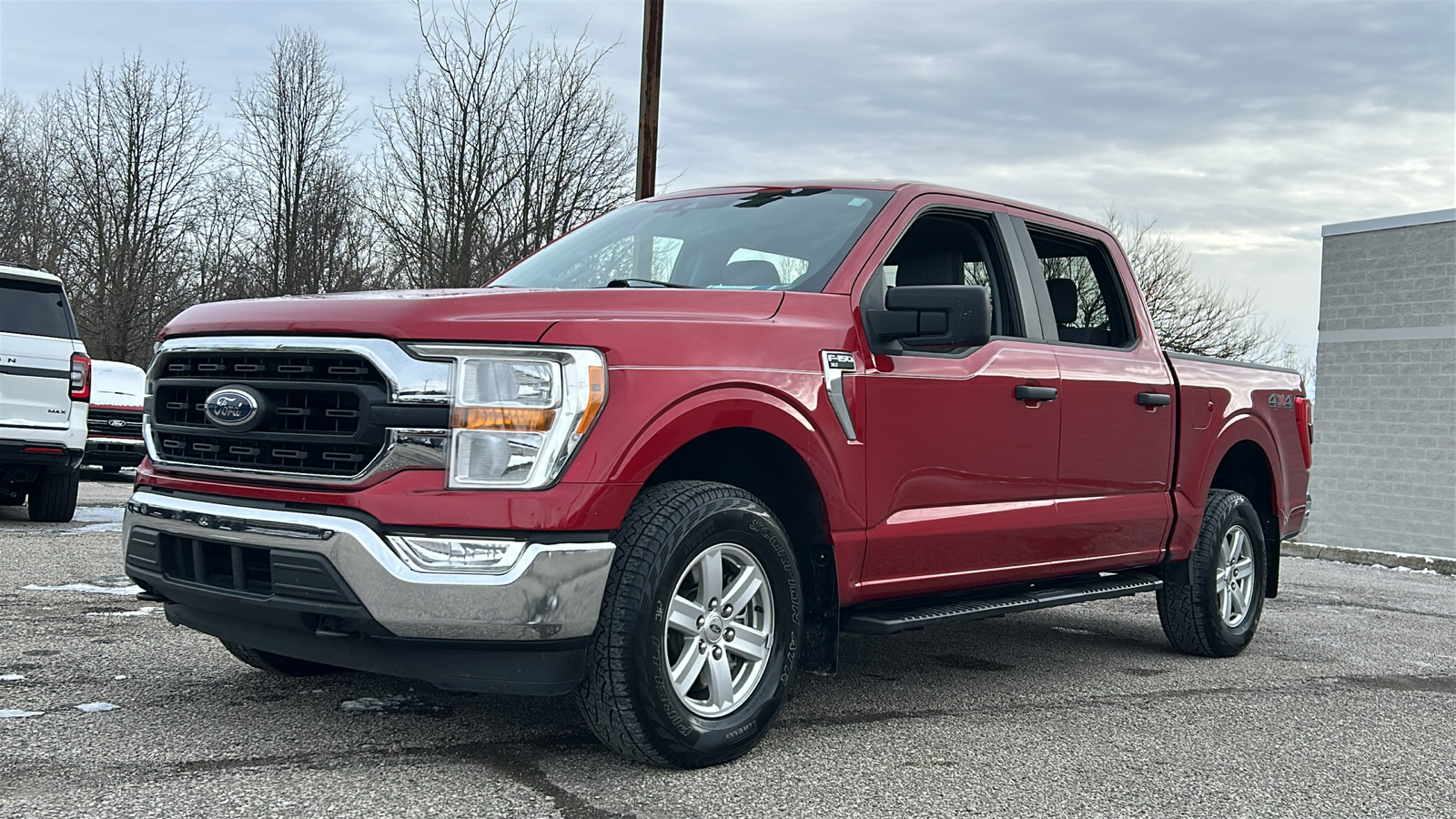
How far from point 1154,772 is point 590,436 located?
201cm

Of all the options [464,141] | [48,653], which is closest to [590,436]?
[48,653]

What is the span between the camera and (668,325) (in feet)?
12.3

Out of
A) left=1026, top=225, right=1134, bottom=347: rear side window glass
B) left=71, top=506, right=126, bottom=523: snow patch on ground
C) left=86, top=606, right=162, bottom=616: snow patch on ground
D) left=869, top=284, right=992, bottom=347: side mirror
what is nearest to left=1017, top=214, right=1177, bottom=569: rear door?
left=1026, top=225, right=1134, bottom=347: rear side window glass

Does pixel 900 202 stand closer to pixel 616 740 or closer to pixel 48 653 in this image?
pixel 616 740

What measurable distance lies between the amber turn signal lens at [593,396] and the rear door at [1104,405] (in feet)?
7.73

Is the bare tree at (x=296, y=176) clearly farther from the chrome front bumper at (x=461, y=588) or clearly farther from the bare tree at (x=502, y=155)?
the chrome front bumper at (x=461, y=588)

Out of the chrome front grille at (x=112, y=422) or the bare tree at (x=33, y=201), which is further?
the bare tree at (x=33, y=201)

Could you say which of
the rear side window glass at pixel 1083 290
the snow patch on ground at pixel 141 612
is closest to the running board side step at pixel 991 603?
the rear side window glass at pixel 1083 290

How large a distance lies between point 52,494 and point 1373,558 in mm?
12247

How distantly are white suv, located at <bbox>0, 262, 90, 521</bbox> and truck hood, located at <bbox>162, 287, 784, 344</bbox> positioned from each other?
6425mm

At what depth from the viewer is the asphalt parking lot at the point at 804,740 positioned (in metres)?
3.42

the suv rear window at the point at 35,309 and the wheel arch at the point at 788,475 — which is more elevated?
the suv rear window at the point at 35,309

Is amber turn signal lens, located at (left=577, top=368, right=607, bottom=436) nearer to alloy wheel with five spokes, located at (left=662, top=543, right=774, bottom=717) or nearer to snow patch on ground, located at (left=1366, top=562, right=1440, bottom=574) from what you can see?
alloy wheel with five spokes, located at (left=662, top=543, right=774, bottom=717)

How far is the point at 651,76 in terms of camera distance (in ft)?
47.8
